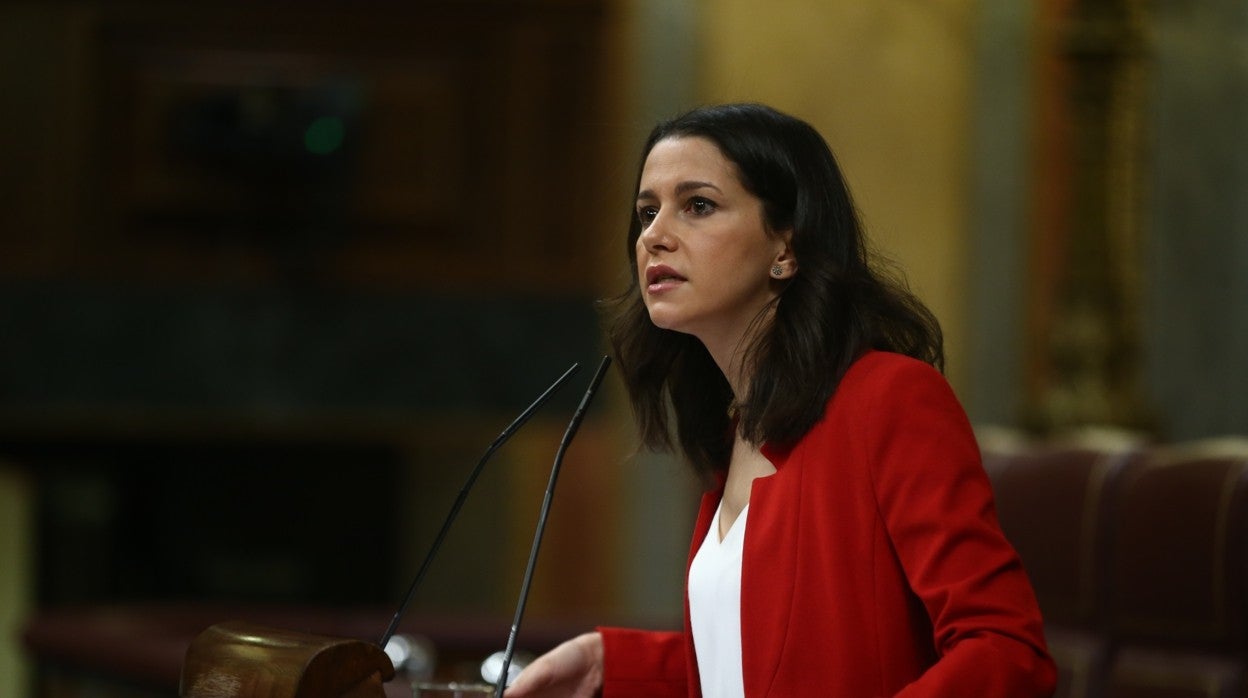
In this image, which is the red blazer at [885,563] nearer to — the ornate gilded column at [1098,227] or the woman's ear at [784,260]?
the woman's ear at [784,260]

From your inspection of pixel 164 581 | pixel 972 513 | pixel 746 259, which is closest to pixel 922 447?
pixel 972 513

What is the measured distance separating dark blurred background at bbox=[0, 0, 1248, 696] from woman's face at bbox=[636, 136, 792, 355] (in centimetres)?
399

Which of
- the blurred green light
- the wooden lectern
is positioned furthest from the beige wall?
the wooden lectern

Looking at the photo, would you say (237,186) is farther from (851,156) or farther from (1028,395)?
(1028,395)

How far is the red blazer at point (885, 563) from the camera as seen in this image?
1400mm

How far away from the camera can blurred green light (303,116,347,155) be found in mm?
5836

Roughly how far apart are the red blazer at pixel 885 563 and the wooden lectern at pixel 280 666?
35cm

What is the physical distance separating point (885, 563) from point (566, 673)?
377 millimetres

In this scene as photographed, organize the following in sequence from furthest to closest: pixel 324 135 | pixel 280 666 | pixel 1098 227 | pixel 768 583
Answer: pixel 324 135
pixel 1098 227
pixel 768 583
pixel 280 666

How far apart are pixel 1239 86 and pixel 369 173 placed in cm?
288

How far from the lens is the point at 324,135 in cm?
585

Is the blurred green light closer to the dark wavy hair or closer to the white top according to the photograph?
the dark wavy hair

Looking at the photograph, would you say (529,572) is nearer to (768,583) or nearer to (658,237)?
(768,583)

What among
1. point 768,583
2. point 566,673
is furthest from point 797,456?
point 566,673
